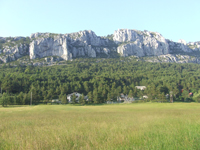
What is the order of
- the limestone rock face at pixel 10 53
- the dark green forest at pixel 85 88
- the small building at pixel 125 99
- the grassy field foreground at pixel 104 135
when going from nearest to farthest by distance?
the grassy field foreground at pixel 104 135, the dark green forest at pixel 85 88, the small building at pixel 125 99, the limestone rock face at pixel 10 53

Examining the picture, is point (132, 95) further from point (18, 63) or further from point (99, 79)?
point (18, 63)

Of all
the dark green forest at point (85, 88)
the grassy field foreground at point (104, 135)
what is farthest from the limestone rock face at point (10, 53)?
the grassy field foreground at point (104, 135)

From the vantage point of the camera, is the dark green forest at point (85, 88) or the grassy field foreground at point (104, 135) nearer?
the grassy field foreground at point (104, 135)

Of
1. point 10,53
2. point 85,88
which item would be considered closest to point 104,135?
point 85,88

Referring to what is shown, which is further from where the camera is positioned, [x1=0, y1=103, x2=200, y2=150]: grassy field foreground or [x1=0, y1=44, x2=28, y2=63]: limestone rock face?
[x1=0, y1=44, x2=28, y2=63]: limestone rock face

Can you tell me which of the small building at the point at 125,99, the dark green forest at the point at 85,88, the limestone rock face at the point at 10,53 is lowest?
the small building at the point at 125,99

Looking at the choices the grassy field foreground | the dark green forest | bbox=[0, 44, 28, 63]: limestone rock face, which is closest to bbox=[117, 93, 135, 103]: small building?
the dark green forest

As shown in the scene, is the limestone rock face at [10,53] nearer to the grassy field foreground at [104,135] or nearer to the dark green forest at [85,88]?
the dark green forest at [85,88]

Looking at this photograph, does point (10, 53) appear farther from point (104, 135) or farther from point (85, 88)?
point (104, 135)

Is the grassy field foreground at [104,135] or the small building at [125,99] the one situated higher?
the grassy field foreground at [104,135]

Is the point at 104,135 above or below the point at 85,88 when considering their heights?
above

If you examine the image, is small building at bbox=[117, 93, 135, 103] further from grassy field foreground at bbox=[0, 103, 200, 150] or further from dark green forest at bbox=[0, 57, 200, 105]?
grassy field foreground at bbox=[0, 103, 200, 150]

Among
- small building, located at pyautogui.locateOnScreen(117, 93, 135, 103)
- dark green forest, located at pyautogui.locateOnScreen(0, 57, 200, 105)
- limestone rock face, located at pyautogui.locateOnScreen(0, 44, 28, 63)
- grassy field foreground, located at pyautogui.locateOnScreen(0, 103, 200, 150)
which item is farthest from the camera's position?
limestone rock face, located at pyautogui.locateOnScreen(0, 44, 28, 63)

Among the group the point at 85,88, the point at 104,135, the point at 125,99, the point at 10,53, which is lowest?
the point at 125,99
